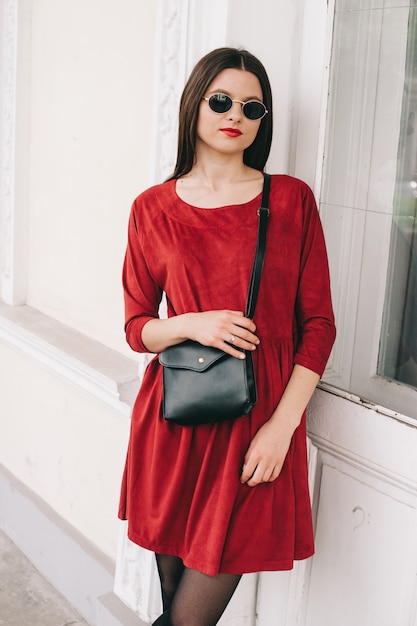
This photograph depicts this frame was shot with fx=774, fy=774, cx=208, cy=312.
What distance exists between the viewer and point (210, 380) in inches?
63.3

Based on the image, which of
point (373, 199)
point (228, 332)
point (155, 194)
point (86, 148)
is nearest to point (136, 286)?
point (155, 194)

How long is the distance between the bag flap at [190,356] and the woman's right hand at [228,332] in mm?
18

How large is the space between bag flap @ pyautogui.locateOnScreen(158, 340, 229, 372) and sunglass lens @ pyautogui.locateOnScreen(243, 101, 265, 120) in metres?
0.50

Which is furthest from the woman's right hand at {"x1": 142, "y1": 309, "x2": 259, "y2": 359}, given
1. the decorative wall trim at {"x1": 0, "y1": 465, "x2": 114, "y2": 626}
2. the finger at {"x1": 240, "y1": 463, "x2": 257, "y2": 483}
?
the decorative wall trim at {"x1": 0, "y1": 465, "x2": 114, "y2": 626}

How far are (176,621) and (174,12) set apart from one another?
61.2 inches

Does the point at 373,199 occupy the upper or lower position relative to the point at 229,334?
upper

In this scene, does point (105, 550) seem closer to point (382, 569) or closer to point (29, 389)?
point (29, 389)

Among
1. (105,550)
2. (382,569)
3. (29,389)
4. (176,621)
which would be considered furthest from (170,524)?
(29,389)

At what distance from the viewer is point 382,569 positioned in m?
1.85

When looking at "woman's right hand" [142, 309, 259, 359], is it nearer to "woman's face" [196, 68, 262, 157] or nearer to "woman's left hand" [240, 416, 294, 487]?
"woman's left hand" [240, 416, 294, 487]

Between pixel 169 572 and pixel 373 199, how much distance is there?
1.03m

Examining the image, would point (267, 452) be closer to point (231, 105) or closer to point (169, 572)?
point (169, 572)

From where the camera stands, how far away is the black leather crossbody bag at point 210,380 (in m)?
1.59

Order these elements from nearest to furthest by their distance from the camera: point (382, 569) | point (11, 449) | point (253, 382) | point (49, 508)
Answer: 1. point (253, 382)
2. point (382, 569)
3. point (49, 508)
4. point (11, 449)
